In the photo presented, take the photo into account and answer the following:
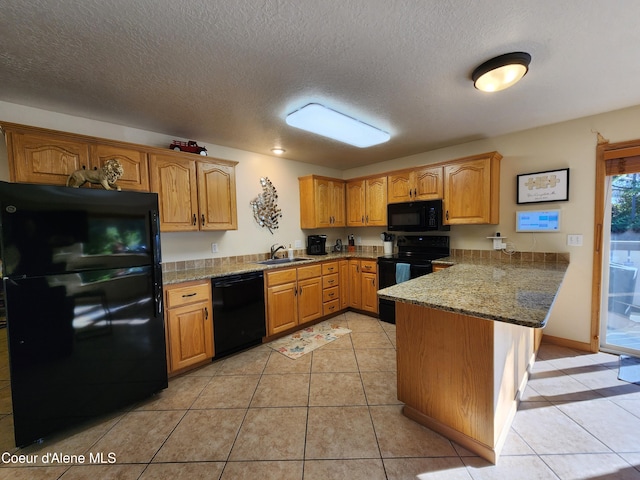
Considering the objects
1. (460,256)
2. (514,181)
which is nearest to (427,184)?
(514,181)

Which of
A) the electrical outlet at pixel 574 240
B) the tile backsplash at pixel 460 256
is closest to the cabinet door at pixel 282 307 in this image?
the tile backsplash at pixel 460 256

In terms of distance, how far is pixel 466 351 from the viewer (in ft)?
5.02

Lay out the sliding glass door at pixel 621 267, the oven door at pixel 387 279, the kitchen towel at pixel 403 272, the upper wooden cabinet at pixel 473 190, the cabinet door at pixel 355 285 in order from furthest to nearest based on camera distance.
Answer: the cabinet door at pixel 355 285 → the oven door at pixel 387 279 → the kitchen towel at pixel 403 272 → the upper wooden cabinet at pixel 473 190 → the sliding glass door at pixel 621 267

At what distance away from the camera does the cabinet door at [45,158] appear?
189cm

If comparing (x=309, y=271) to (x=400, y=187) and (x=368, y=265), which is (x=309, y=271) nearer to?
(x=368, y=265)

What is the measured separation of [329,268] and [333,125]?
2.02 meters

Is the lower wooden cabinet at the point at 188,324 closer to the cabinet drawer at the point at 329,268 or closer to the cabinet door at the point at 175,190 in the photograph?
the cabinet door at the point at 175,190

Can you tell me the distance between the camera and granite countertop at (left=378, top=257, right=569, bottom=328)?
4.04 feet

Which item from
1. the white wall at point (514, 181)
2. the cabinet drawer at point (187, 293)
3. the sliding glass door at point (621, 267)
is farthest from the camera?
the sliding glass door at point (621, 267)

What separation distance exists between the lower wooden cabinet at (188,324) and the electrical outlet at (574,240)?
3799 millimetres

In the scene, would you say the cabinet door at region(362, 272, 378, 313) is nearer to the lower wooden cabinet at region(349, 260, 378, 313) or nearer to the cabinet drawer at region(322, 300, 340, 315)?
A: the lower wooden cabinet at region(349, 260, 378, 313)

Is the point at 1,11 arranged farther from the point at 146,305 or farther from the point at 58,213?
the point at 146,305

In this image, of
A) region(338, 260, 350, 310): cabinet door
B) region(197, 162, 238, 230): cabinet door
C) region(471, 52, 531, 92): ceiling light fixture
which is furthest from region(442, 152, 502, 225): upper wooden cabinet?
region(197, 162, 238, 230): cabinet door

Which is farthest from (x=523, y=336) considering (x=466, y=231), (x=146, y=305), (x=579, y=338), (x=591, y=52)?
(x=146, y=305)
